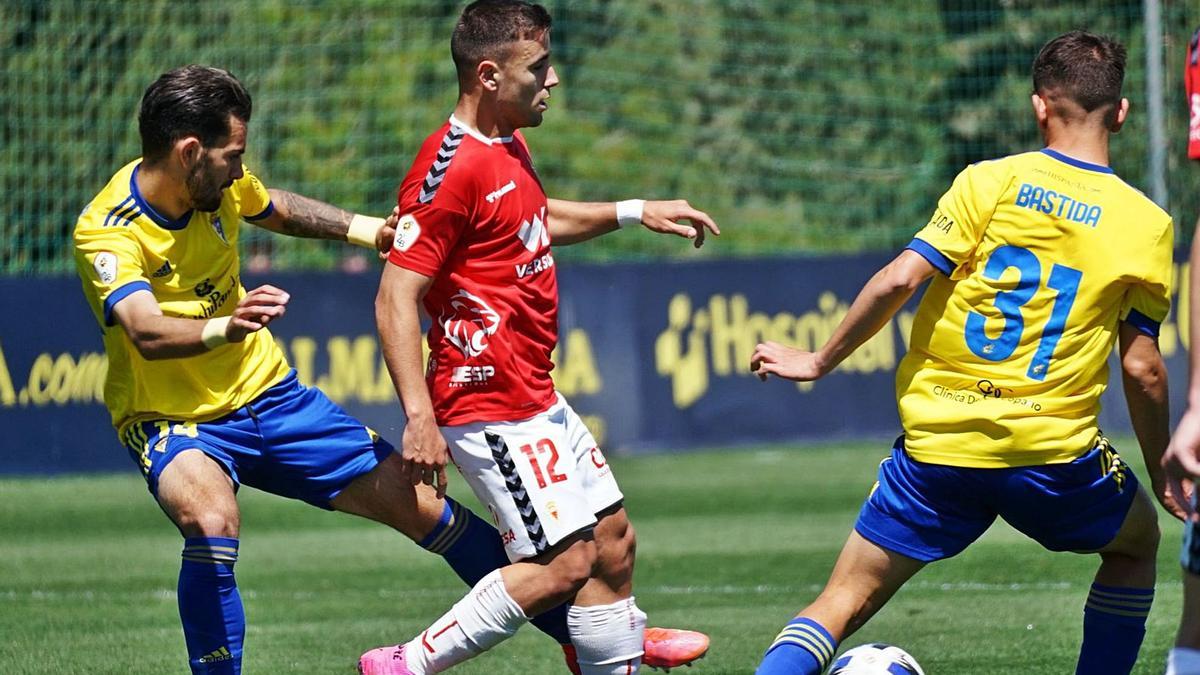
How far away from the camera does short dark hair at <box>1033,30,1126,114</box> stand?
4637mm

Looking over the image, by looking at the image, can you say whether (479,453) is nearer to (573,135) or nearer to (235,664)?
(235,664)

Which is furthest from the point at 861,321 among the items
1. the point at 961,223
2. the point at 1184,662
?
the point at 1184,662

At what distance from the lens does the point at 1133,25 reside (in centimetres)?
1756

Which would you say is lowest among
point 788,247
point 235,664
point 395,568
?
point 788,247

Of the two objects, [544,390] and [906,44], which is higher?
[544,390]

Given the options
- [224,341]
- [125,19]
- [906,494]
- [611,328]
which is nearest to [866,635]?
[906,494]

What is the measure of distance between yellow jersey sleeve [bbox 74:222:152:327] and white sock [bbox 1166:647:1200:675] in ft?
10.1

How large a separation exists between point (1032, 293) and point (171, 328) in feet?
8.02

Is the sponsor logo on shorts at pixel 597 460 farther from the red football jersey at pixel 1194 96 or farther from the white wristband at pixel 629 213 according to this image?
the red football jersey at pixel 1194 96

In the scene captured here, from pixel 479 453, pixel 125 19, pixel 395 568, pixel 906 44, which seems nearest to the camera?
pixel 479 453

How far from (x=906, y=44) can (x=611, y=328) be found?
20.6ft

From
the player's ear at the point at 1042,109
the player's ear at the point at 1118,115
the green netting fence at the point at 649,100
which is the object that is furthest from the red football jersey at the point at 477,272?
the green netting fence at the point at 649,100

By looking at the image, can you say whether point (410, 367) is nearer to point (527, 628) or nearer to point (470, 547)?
point (470, 547)

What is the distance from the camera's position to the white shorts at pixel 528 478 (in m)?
5.04
